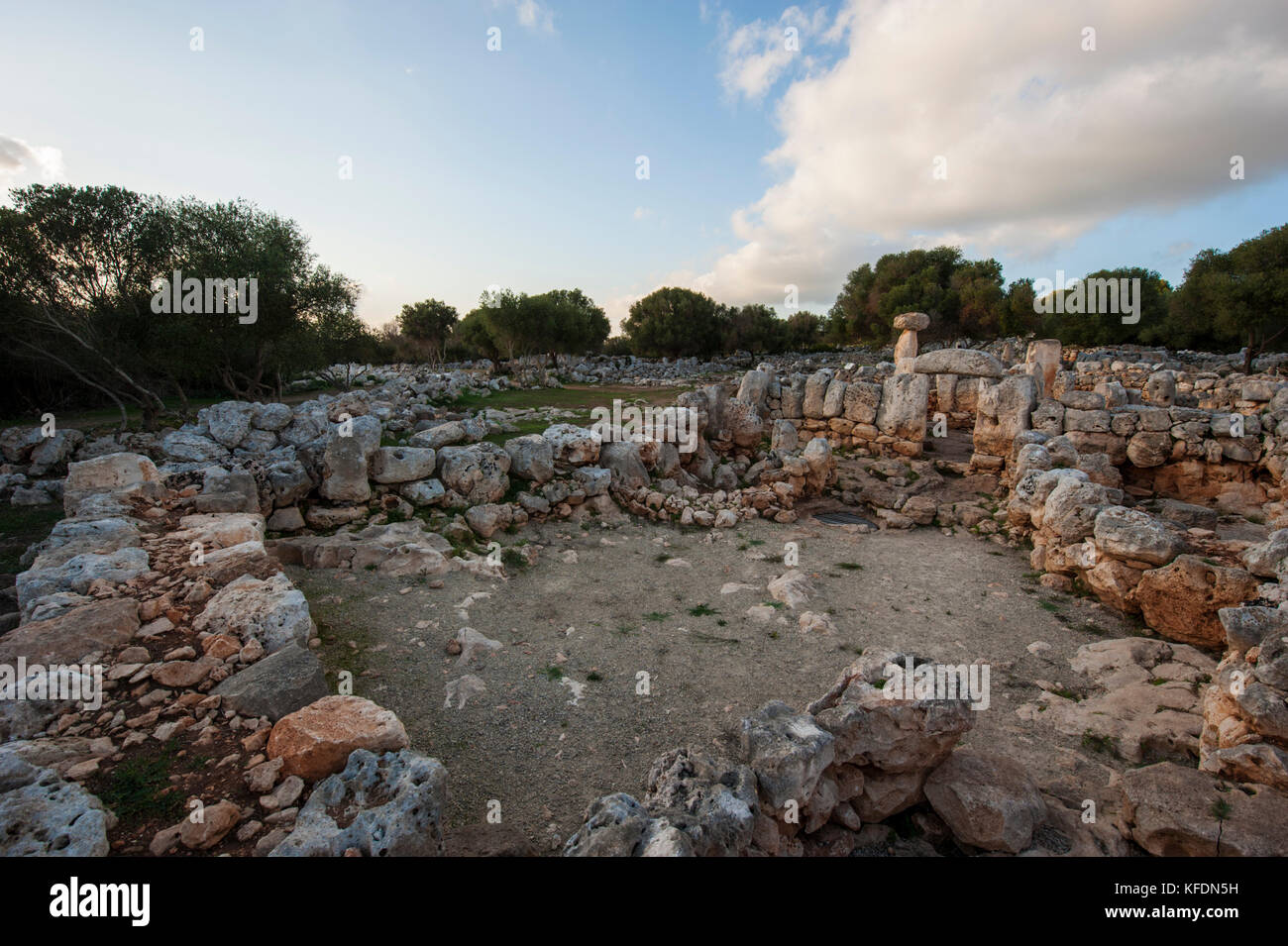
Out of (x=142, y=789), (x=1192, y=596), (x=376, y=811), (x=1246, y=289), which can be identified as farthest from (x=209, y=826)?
(x=1246, y=289)

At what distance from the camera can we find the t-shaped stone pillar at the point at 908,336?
750 inches

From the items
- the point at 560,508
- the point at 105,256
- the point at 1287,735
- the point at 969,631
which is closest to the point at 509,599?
the point at 560,508

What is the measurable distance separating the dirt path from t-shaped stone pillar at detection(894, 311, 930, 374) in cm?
1119

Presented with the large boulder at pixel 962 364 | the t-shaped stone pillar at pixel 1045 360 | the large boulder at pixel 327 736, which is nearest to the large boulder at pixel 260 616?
the large boulder at pixel 327 736

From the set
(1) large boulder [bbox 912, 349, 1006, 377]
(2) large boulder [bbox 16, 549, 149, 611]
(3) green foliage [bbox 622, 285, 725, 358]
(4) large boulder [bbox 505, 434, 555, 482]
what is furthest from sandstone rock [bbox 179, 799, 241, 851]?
(3) green foliage [bbox 622, 285, 725, 358]

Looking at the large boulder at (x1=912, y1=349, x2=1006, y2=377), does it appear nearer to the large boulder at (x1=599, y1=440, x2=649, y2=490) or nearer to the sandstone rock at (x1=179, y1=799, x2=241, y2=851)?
the large boulder at (x1=599, y1=440, x2=649, y2=490)

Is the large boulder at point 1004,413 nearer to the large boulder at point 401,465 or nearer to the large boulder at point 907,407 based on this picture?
the large boulder at point 907,407

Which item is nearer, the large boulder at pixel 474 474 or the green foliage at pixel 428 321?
the large boulder at pixel 474 474

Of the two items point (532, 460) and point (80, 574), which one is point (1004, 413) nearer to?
point (532, 460)

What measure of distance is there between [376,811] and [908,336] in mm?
21542

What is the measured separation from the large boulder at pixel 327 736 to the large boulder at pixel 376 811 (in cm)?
10

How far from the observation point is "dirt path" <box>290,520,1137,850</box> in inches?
174

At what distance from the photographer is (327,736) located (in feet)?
11.4

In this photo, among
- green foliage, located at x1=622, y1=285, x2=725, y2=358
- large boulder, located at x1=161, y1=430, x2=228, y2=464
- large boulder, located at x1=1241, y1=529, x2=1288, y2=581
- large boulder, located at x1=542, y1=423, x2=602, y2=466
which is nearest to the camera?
large boulder, located at x1=1241, y1=529, x2=1288, y2=581
